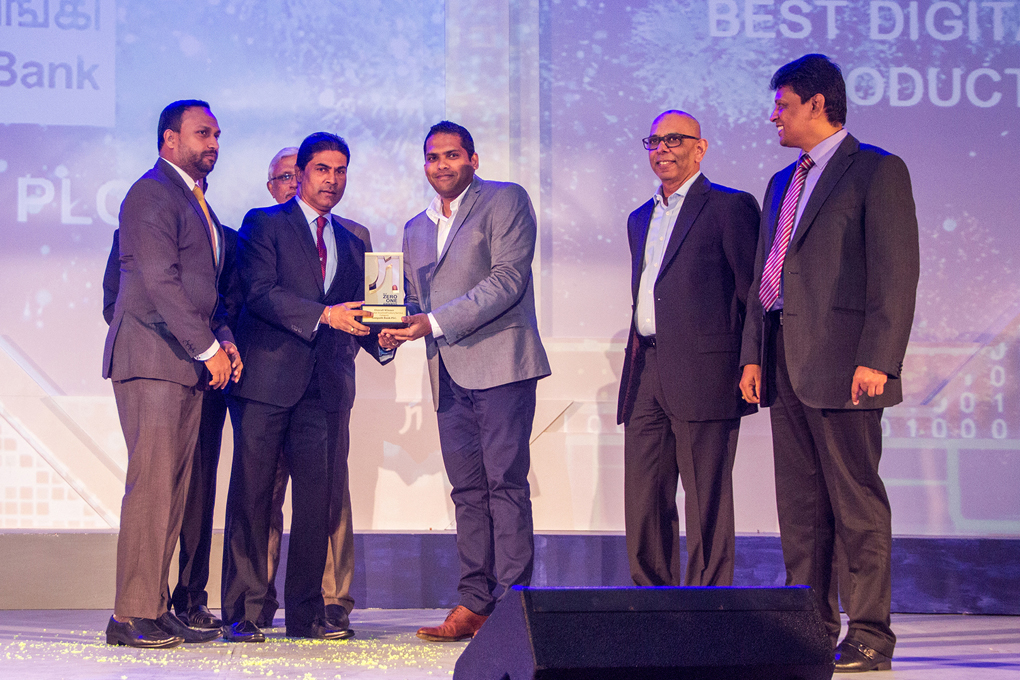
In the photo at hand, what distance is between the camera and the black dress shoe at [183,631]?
2906 mm

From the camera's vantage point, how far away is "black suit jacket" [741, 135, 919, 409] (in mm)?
2500

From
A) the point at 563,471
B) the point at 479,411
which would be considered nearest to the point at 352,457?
the point at 563,471

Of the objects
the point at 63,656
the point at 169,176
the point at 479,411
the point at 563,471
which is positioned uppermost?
the point at 169,176

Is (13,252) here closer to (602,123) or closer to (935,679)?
(602,123)

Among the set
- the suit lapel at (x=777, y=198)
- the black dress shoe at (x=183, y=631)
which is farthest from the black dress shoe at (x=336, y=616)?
the suit lapel at (x=777, y=198)

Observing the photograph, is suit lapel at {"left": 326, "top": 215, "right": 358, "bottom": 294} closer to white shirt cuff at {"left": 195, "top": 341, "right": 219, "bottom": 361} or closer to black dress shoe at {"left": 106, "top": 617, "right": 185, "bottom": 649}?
white shirt cuff at {"left": 195, "top": 341, "right": 219, "bottom": 361}

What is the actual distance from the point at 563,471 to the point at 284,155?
1.63 meters

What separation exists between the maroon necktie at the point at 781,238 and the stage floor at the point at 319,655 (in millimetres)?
1007

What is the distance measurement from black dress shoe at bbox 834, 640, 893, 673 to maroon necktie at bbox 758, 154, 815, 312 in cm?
89

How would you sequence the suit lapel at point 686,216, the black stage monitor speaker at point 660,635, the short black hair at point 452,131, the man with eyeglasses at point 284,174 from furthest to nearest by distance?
the man with eyeglasses at point 284,174 < the short black hair at point 452,131 < the suit lapel at point 686,216 < the black stage monitor speaker at point 660,635

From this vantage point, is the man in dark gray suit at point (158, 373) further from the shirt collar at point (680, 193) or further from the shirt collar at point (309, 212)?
the shirt collar at point (680, 193)

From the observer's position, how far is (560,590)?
169cm

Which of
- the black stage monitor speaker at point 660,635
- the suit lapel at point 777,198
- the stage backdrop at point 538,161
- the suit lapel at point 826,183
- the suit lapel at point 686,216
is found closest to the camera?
the black stage monitor speaker at point 660,635

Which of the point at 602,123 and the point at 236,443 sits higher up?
the point at 602,123
